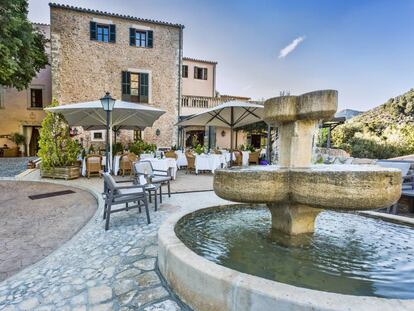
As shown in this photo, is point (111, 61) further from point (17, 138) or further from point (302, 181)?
point (302, 181)

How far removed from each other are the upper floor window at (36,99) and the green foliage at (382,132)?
1986 centimetres

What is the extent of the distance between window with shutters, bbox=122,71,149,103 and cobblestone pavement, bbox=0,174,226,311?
41.5 ft

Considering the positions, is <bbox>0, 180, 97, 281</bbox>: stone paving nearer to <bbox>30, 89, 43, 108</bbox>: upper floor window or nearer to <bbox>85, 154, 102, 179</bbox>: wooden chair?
<bbox>85, 154, 102, 179</bbox>: wooden chair

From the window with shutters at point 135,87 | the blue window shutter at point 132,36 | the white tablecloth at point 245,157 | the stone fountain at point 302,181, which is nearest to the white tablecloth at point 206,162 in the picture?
the white tablecloth at point 245,157

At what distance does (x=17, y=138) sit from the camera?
16031 millimetres

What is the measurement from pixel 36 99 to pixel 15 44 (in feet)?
27.6

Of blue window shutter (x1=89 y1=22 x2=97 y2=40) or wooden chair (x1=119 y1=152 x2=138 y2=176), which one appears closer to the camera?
wooden chair (x1=119 y1=152 x2=138 y2=176)

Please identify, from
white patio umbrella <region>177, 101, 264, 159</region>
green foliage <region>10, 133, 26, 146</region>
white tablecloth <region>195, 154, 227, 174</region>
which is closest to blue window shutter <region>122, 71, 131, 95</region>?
white patio umbrella <region>177, 101, 264, 159</region>

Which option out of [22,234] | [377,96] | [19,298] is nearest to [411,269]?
[19,298]

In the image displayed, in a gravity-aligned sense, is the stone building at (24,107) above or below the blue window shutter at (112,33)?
below

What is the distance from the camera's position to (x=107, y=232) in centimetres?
352

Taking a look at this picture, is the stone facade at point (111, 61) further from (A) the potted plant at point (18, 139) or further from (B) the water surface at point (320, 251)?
(B) the water surface at point (320, 251)

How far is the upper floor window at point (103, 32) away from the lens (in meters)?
14.0

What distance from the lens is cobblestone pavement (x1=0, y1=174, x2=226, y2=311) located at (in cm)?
197
